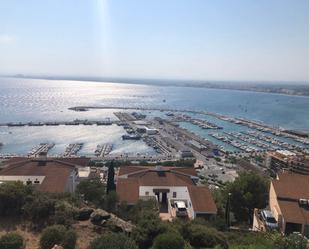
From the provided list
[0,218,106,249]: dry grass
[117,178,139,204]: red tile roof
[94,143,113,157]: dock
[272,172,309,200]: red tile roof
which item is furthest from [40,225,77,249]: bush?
[94,143,113,157]: dock

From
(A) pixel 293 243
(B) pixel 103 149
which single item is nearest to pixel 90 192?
(A) pixel 293 243

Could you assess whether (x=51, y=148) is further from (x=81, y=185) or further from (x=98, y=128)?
(x=81, y=185)

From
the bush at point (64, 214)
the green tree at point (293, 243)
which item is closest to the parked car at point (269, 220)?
the green tree at point (293, 243)

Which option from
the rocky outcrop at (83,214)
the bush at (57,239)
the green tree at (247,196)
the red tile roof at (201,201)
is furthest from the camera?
the green tree at (247,196)

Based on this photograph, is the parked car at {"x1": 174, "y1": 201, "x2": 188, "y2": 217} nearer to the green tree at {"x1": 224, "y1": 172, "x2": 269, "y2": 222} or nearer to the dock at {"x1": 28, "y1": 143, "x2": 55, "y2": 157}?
the green tree at {"x1": 224, "y1": 172, "x2": 269, "y2": 222}

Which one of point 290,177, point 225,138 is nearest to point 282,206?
point 290,177

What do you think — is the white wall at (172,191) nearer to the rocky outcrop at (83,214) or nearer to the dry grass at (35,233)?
the rocky outcrop at (83,214)
